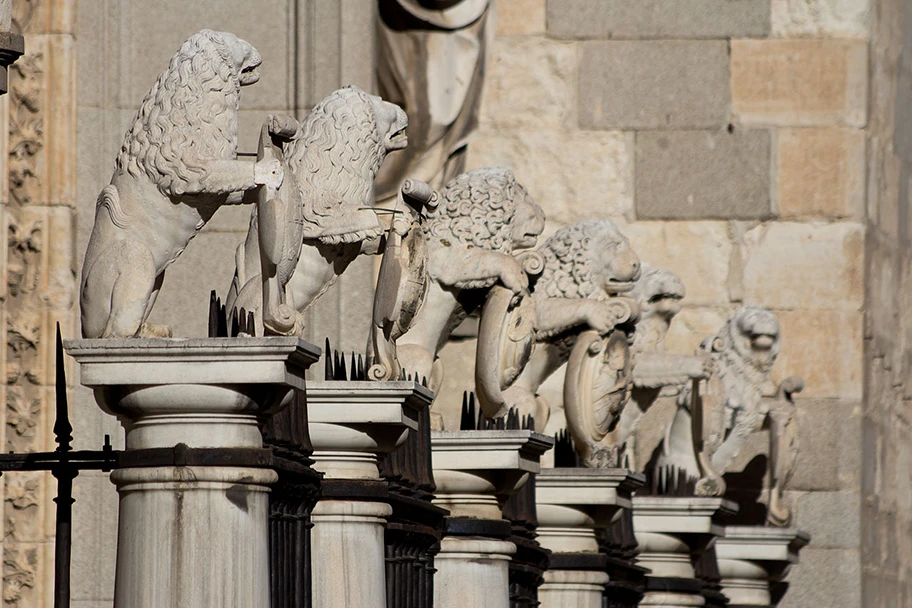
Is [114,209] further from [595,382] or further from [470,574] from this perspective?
[595,382]

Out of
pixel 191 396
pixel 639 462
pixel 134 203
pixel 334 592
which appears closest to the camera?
pixel 191 396

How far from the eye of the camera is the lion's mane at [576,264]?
8883mm

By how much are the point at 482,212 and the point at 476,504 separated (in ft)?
2.97

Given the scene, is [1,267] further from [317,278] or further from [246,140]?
[317,278]

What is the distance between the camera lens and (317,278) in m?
6.54

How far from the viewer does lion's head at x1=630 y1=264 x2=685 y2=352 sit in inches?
398

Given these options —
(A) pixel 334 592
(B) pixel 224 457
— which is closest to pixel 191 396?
(B) pixel 224 457

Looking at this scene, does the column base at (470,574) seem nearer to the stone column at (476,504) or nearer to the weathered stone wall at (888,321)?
the stone column at (476,504)

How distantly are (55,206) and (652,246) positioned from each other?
403 centimetres

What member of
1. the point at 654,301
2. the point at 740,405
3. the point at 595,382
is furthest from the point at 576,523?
the point at 740,405

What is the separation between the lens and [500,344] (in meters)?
7.57

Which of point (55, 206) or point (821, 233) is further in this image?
point (821, 233)

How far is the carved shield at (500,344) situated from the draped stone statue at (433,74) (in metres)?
2.29

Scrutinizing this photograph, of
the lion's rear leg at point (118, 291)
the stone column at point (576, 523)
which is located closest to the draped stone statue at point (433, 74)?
the stone column at point (576, 523)
